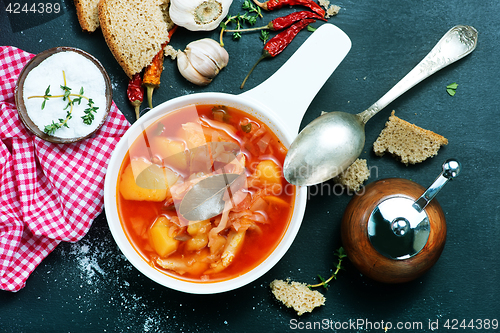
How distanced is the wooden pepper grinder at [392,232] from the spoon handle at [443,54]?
499 millimetres

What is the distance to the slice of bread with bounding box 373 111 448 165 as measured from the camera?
6.69ft

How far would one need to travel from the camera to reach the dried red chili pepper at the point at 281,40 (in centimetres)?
207

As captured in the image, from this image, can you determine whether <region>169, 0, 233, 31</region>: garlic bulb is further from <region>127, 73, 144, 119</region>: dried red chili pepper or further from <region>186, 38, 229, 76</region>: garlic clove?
<region>127, 73, 144, 119</region>: dried red chili pepper

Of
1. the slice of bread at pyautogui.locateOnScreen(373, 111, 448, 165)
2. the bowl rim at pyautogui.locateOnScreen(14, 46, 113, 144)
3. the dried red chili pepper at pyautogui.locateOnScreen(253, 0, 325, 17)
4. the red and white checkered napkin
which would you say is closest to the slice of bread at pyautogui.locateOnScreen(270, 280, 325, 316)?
the slice of bread at pyautogui.locateOnScreen(373, 111, 448, 165)

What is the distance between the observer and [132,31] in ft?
6.54

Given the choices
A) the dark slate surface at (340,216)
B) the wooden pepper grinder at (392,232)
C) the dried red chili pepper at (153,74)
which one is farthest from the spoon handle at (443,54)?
the dried red chili pepper at (153,74)

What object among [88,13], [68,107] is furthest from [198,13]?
[68,107]

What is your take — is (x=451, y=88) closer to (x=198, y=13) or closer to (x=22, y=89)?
(x=198, y=13)

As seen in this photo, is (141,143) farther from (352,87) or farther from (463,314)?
(463,314)

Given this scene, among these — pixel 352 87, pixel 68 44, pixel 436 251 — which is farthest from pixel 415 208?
pixel 68 44

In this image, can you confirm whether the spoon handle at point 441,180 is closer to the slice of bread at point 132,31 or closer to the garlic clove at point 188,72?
the garlic clove at point 188,72

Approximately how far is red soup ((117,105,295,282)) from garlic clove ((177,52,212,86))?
28cm

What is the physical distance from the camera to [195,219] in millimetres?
1733

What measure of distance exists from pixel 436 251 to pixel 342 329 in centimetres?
68
